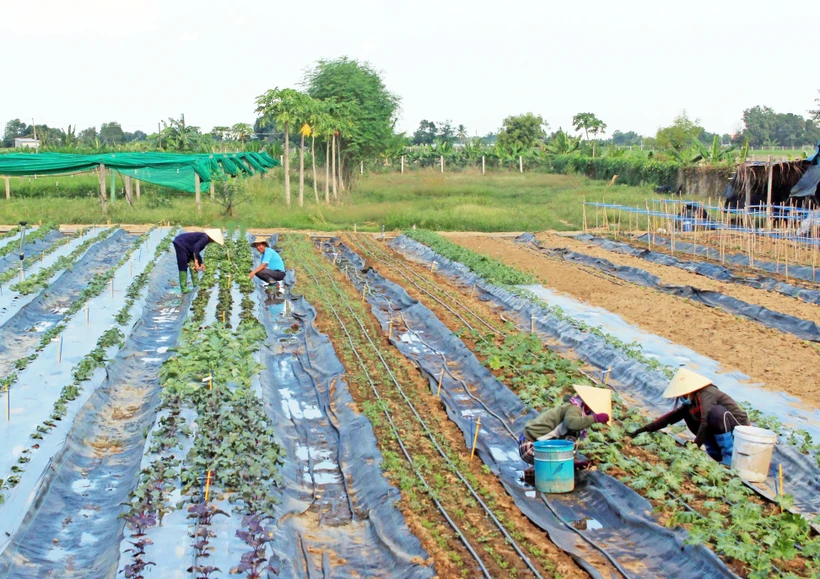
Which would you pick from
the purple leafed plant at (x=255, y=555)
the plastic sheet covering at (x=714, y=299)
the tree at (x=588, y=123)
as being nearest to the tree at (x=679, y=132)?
the tree at (x=588, y=123)

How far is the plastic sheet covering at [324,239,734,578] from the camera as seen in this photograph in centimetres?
540

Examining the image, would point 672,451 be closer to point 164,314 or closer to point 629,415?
point 629,415

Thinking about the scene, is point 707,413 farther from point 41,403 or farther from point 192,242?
point 192,242

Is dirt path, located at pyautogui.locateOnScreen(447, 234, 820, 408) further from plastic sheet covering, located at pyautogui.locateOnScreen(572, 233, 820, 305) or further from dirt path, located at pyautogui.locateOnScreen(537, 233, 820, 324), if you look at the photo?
plastic sheet covering, located at pyautogui.locateOnScreen(572, 233, 820, 305)

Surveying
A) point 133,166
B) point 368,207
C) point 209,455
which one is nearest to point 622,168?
point 368,207

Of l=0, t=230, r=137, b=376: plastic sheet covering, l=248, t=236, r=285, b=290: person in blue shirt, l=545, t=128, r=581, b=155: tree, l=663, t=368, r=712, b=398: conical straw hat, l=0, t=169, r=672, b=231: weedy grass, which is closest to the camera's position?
l=663, t=368, r=712, b=398: conical straw hat

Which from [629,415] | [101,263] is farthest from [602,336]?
Answer: [101,263]

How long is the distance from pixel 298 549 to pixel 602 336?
252 inches

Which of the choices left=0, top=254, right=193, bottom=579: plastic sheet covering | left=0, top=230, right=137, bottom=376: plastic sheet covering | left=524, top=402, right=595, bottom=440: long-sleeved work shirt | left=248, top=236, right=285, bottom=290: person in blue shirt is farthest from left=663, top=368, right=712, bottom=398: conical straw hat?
left=248, top=236, right=285, bottom=290: person in blue shirt

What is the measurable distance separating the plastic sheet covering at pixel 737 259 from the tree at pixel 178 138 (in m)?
19.1

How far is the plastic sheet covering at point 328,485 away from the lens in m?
5.50

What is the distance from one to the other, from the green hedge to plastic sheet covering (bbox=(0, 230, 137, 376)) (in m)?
22.1

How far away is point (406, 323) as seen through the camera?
12.7 metres

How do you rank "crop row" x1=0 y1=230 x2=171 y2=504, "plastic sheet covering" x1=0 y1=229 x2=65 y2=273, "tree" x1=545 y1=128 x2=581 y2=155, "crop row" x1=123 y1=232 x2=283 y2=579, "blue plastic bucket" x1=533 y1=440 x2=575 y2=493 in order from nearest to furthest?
"crop row" x1=123 y1=232 x2=283 y2=579, "crop row" x1=0 y1=230 x2=171 y2=504, "blue plastic bucket" x1=533 y1=440 x2=575 y2=493, "plastic sheet covering" x1=0 y1=229 x2=65 y2=273, "tree" x1=545 y1=128 x2=581 y2=155
